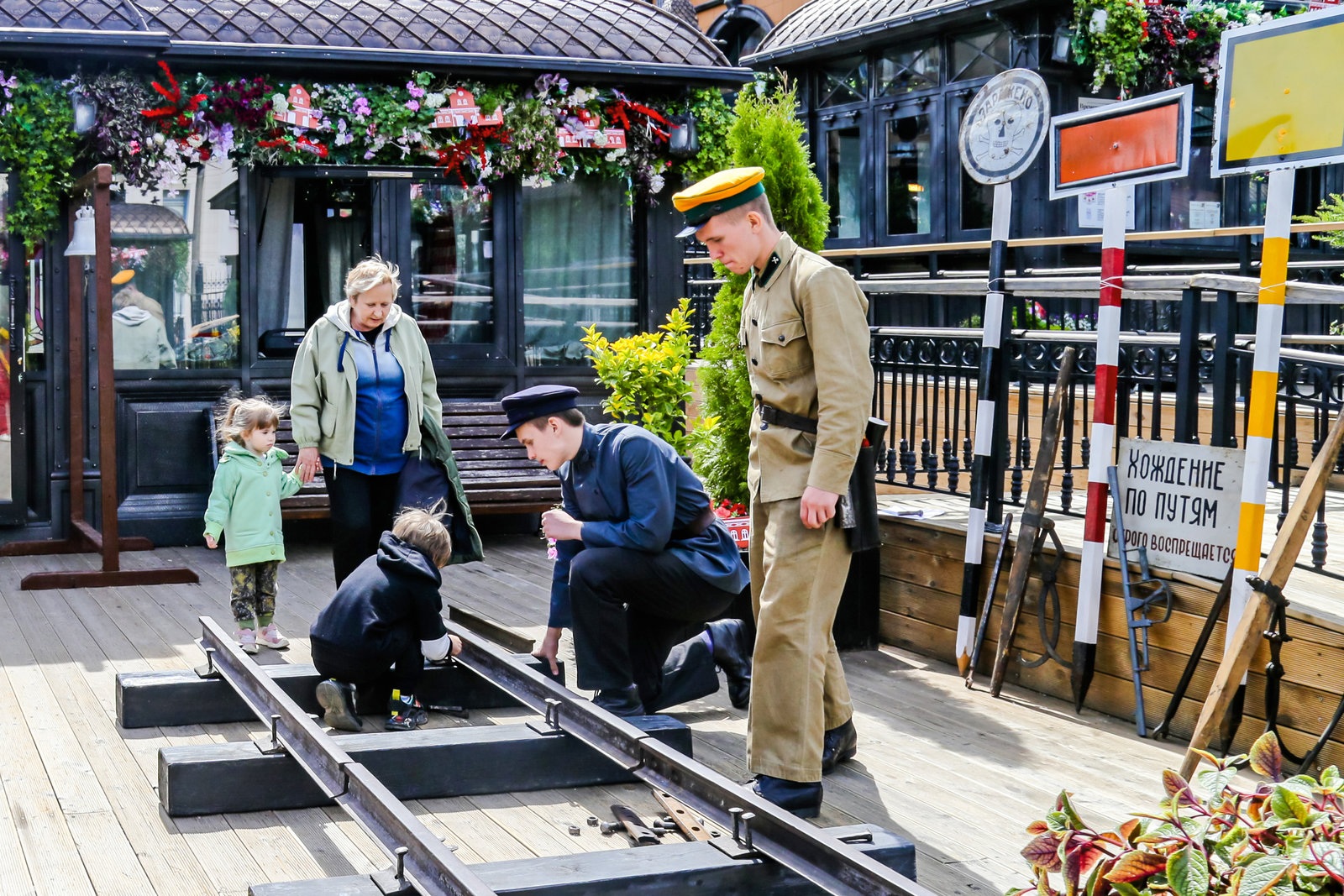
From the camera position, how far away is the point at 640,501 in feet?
15.8

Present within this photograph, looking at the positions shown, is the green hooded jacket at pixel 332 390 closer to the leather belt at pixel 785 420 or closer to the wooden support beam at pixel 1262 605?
the leather belt at pixel 785 420

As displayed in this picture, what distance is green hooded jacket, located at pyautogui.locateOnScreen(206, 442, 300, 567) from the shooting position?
6.39 m

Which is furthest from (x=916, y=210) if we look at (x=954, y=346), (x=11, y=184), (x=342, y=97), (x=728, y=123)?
(x=11, y=184)

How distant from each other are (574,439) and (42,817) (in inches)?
79.3

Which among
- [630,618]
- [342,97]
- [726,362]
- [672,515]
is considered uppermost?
[342,97]

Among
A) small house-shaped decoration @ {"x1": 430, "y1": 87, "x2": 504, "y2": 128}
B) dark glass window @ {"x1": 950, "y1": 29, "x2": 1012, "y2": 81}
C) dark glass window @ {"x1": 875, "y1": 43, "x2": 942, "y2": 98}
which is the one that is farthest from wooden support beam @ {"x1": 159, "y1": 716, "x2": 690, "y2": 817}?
dark glass window @ {"x1": 875, "y1": 43, "x2": 942, "y2": 98}

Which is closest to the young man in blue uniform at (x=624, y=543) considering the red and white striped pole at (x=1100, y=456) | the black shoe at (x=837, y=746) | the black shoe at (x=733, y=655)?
the black shoe at (x=733, y=655)

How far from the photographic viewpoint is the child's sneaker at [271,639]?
648 cm

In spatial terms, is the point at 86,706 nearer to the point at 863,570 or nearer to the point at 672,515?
the point at 672,515

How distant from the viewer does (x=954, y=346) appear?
22.6 feet

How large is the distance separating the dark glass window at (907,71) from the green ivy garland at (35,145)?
26.7ft

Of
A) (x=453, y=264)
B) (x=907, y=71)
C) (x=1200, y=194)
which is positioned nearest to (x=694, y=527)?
(x=453, y=264)

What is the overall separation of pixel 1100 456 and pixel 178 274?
658cm

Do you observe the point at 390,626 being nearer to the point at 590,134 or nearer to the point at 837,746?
the point at 837,746
